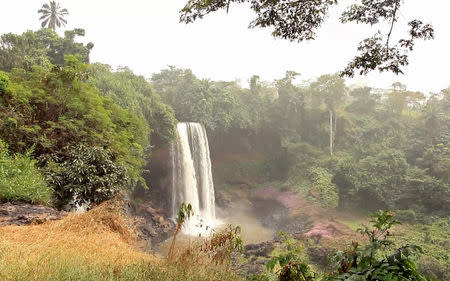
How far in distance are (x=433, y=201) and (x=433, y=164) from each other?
11.3ft

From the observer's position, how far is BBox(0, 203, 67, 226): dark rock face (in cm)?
636

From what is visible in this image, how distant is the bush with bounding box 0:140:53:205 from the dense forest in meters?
0.03

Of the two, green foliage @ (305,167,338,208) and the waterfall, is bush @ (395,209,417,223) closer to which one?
A: green foliage @ (305,167,338,208)

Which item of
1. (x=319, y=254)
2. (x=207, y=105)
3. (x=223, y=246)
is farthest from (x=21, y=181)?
(x=207, y=105)

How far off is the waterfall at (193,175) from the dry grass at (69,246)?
13.4 m

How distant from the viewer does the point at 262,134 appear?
102 ft

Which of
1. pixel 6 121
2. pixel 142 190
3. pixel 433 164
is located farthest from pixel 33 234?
pixel 433 164

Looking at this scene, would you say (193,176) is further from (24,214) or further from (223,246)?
(223,246)

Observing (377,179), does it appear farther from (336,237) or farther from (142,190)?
(142,190)

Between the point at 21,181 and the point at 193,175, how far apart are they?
50.6ft

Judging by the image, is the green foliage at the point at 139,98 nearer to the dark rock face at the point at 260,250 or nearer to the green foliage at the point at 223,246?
Answer: the dark rock face at the point at 260,250

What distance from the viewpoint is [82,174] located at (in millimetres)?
9547

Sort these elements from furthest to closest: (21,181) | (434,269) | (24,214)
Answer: (434,269)
(21,181)
(24,214)

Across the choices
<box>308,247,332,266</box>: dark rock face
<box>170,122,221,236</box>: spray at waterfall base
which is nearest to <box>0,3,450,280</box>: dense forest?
<box>170,122,221,236</box>: spray at waterfall base
